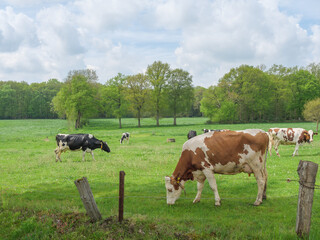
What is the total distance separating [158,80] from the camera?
215ft

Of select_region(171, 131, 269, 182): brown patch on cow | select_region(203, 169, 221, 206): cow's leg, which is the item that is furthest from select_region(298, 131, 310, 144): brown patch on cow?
select_region(203, 169, 221, 206): cow's leg

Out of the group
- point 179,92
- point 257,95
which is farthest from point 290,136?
point 257,95

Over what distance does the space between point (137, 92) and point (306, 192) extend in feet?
194

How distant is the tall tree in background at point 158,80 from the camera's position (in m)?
65.3

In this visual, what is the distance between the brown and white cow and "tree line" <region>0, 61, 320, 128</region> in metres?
53.1

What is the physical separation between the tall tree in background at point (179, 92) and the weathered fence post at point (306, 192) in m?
63.4

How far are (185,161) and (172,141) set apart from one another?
2350 centimetres

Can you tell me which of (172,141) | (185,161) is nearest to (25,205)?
(185,161)

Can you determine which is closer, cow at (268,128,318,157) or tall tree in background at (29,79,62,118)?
cow at (268,128,318,157)

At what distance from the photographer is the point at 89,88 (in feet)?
208

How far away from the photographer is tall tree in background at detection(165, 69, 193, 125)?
69.6 m

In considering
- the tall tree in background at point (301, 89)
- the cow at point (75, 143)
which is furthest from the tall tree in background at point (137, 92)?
the cow at point (75, 143)

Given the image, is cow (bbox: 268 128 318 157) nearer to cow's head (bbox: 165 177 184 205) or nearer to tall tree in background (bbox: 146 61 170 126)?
cow's head (bbox: 165 177 184 205)

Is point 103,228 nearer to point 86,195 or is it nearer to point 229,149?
point 86,195
